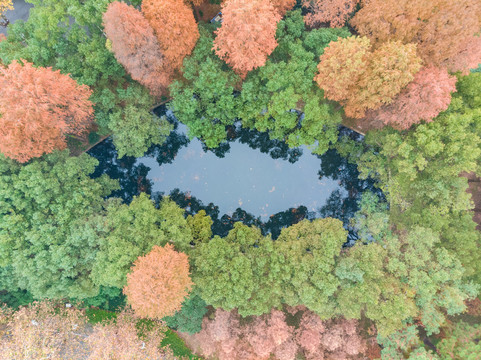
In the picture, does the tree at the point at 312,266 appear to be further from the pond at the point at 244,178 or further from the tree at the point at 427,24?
the tree at the point at 427,24

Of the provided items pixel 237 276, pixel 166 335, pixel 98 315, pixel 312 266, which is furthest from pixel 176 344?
pixel 312 266

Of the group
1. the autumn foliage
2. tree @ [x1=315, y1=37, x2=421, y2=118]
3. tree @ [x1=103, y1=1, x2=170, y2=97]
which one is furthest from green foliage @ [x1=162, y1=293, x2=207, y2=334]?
tree @ [x1=315, y1=37, x2=421, y2=118]

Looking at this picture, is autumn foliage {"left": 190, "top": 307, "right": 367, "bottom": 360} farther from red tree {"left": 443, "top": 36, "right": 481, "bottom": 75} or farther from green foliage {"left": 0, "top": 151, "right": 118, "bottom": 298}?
red tree {"left": 443, "top": 36, "right": 481, "bottom": 75}

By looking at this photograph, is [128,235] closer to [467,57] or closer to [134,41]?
[134,41]

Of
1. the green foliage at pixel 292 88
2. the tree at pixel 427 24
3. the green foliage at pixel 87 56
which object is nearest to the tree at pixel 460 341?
the green foliage at pixel 292 88

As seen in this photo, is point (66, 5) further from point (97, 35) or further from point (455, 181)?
point (455, 181)

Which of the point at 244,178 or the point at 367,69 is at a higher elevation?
the point at 367,69

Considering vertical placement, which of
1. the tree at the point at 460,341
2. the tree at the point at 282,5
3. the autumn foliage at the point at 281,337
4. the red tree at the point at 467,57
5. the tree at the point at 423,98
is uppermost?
the tree at the point at 282,5
